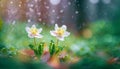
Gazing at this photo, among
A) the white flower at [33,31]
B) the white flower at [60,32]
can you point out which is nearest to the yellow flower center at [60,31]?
the white flower at [60,32]

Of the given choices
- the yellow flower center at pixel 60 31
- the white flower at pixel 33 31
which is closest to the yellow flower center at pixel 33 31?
the white flower at pixel 33 31

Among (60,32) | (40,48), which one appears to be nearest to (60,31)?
(60,32)

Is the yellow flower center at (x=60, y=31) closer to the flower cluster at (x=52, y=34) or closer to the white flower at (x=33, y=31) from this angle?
the flower cluster at (x=52, y=34)

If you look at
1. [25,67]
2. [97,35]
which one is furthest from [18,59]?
[97,35]

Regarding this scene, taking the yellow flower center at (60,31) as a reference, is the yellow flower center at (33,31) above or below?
above

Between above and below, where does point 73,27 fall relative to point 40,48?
above

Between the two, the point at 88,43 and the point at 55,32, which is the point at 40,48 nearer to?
the point at 55,32

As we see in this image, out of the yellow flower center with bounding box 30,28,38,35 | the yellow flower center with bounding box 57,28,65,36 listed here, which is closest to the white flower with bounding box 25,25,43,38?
the yellow flower center with bounding box 30,28,38,35
